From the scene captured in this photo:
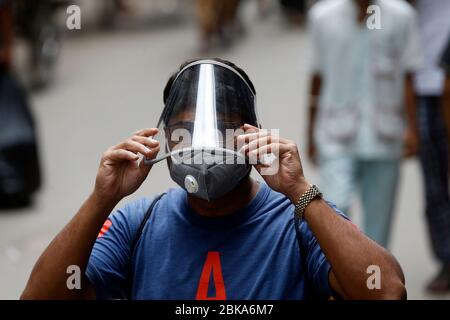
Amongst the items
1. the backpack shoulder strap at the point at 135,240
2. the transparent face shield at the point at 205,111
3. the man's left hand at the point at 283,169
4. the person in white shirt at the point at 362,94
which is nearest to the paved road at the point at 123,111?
the person in white shirt at the point at 362,94

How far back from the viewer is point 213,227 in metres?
2.96

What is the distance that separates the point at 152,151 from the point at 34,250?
13.8 feet

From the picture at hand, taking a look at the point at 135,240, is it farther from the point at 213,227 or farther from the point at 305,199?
the point at 305,199

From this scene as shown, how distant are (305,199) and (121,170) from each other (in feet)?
1.51

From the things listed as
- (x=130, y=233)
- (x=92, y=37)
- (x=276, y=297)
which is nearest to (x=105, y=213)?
(x=130, y=233)

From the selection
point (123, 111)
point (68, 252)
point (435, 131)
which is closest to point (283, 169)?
point (68, 252)

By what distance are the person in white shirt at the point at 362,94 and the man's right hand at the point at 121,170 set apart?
8.24 ft

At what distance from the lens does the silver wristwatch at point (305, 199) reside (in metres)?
2.83

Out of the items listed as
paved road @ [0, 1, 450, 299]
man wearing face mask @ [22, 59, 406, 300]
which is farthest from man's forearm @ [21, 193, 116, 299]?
paved road @ [0, 1, 450, 299]

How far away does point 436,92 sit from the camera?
5949 mm

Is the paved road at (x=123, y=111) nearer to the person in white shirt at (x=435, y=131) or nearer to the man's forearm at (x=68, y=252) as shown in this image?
the person in white shirt at (x=435, y=131)

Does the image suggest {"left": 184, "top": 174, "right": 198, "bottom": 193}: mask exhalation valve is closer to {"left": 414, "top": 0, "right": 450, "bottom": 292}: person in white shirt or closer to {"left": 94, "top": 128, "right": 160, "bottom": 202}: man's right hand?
{"left": 94, "top": 128, "right": 160, "bottom": 202}: man's right hand

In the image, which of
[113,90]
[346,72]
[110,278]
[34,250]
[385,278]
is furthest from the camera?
[113,90]

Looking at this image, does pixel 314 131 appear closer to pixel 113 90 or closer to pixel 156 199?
pixel 156 199
